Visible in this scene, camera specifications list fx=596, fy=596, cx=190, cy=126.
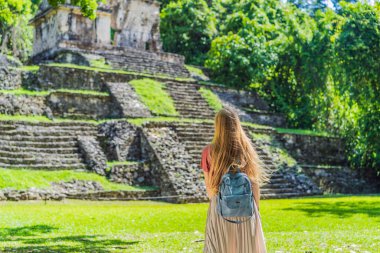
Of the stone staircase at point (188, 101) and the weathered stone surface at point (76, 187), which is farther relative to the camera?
the stone staircase at point (188, 101)

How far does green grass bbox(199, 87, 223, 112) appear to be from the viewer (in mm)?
21219

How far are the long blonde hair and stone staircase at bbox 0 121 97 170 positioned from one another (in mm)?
10555

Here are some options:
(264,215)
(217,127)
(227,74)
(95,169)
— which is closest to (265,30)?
(227,74)

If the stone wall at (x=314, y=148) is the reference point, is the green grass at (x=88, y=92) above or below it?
above

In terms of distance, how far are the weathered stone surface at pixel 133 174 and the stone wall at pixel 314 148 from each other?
597cm

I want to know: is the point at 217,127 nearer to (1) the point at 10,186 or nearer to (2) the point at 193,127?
(1) the point at 10,186

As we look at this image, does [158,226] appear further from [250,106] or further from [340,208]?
[250,106]

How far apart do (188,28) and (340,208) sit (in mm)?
20534

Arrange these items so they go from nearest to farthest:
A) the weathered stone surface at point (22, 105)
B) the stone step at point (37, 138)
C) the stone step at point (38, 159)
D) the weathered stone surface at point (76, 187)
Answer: the weathered stone surface at point (76, 187) → the stone step at point (38, 159) → the stone step at point (37, 138) → the weathered stone surface at point (22, 105)

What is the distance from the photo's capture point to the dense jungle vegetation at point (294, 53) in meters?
19.2

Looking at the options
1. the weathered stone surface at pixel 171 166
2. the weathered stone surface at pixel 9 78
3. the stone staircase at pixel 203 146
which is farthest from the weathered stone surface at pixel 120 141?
the weathered stone surface at pixel 9 78

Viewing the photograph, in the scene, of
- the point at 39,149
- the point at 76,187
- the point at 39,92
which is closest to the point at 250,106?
the point at 39,92

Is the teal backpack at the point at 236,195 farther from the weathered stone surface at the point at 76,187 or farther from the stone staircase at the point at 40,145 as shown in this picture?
the stone staircase at the point at 40,145

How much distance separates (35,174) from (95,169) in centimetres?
172
